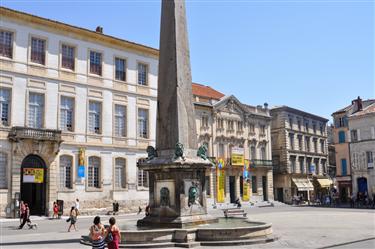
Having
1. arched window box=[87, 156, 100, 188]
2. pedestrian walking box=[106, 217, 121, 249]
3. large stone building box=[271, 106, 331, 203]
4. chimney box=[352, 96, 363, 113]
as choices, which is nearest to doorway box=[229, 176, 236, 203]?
large stone building box=[271, 106, 331, 203]

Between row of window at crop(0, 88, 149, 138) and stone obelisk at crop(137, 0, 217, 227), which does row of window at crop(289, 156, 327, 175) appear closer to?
row of window at crop(0, 88, 149, 138)

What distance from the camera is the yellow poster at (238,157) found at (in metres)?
44.8

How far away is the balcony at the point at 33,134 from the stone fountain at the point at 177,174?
1616 centimetres

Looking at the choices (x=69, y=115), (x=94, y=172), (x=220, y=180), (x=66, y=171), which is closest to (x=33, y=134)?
(x=69, y=115)

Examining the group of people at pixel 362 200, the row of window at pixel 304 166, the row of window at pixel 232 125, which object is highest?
the row of window at pixel 232 125

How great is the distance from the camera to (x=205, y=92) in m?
46.8

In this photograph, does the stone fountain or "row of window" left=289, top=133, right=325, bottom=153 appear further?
"row of window" left=289, top=133, right=325, bottom=153

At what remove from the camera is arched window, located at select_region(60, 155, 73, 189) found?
29141 mm

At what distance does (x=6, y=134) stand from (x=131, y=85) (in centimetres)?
1048

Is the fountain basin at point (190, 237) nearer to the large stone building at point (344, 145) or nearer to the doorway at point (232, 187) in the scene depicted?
the doorway at point (232, 187)

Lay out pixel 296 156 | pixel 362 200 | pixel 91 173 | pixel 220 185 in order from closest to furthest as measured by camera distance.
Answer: pixel 91 173 < pixel 362 200 < pixel 220 185 < pixel 296 156

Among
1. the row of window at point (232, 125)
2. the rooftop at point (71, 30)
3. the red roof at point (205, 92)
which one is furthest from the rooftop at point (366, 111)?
the rooftop at point (71, 30)

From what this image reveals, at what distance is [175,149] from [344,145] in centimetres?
3919

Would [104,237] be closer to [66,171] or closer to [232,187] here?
[66,171]
